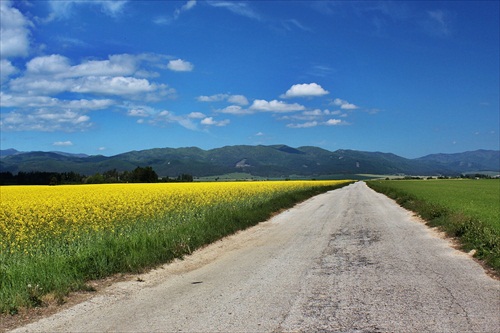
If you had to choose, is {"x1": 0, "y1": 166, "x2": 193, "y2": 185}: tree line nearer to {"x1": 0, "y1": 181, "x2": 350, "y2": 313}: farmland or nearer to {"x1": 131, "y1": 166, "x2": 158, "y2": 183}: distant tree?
{"x1": 131, "y1": 166, "x2": 158, "y2": 183}: distant tree

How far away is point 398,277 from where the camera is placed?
27.3 feet

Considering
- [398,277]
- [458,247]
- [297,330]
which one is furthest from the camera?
[458,247]

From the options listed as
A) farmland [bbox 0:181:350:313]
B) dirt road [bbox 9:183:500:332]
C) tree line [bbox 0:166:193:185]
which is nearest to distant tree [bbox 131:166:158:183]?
tree line [bbox 0:166:193:185]

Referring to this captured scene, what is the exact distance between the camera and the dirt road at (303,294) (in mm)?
5648

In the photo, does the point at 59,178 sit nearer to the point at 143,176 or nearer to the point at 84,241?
the point at 143,176

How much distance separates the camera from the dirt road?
565 cm

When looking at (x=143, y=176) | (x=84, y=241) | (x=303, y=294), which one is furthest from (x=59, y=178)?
(x=303, y=294)

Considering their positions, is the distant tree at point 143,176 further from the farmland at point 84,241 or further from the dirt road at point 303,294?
the dirt road at point 303,294

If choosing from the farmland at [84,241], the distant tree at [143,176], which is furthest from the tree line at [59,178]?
the farmland at [84,241]

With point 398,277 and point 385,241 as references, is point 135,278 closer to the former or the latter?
point 398,277

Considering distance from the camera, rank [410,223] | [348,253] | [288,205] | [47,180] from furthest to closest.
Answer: [47,180], [288,205], [410,223], [348,253]

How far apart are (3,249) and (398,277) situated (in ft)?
32.2

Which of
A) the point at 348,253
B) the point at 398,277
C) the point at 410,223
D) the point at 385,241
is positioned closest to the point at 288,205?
the point at 410,223

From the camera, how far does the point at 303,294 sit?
278 inches
